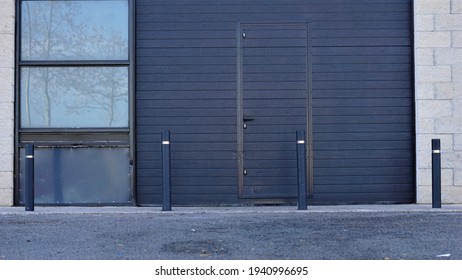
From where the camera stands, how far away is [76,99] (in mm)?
11648

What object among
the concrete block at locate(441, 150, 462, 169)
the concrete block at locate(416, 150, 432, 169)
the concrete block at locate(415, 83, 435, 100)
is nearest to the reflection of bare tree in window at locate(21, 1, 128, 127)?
the concrete block at locate(415, 83, 435, 100)

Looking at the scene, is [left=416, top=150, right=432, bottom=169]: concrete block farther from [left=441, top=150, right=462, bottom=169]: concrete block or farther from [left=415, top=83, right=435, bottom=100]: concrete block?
[left=415, top=83, right=435, bottom=100]: concrete block

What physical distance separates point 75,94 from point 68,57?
0.53m

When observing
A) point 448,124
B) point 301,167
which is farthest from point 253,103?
point 448,124

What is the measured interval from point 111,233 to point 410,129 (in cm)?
539

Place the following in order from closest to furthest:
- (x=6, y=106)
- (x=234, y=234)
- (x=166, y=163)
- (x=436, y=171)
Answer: (x=234, y=234) → (x=166, y=163) → (x=436, y=171) → (x=6, y=106)

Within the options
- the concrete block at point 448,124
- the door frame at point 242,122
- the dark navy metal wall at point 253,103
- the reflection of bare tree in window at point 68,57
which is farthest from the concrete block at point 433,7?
the reflection of bare tree in window at point 68,57

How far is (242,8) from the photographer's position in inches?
462

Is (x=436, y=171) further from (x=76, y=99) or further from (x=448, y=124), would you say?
A: (x=76, y=99)

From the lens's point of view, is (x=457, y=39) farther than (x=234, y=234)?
Yes

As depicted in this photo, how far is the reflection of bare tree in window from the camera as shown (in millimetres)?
11648

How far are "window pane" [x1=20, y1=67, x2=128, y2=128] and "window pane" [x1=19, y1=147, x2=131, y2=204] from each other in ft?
1.28
